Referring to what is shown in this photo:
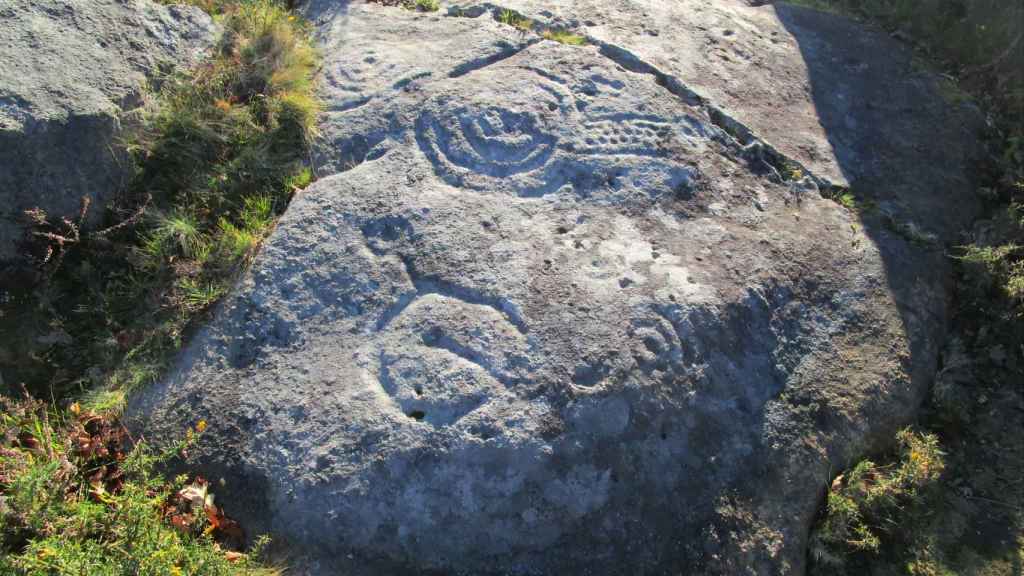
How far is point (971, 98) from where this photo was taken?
15.1 ft

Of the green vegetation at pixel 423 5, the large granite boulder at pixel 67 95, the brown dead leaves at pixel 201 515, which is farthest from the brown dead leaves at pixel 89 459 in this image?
the green vegetation at pixel 423 5

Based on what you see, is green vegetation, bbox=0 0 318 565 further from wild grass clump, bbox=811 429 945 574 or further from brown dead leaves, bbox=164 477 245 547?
wild grass clump, bbox=811 429 945 574

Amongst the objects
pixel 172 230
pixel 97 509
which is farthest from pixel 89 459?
pixel 172 230

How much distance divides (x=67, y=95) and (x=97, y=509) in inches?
81.3

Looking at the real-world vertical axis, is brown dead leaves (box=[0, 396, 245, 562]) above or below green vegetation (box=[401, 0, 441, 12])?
below

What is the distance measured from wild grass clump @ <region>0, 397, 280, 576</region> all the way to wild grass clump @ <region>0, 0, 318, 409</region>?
23 cm

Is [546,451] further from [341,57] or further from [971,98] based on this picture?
[971,98]

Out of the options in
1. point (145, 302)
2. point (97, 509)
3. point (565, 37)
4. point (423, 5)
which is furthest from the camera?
point (423, 5)

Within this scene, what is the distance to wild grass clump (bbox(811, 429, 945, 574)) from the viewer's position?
9.98 ft

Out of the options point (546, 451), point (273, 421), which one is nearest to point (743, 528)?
point (546, 451)

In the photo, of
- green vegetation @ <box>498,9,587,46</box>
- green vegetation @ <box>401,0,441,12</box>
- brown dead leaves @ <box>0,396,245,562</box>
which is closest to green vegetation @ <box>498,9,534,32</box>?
green vegetation @ <box>498,9,587,46</box>

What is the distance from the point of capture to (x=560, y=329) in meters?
3.07

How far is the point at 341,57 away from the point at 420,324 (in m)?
1.99

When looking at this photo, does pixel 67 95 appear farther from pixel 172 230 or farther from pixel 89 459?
pixel 89 459
